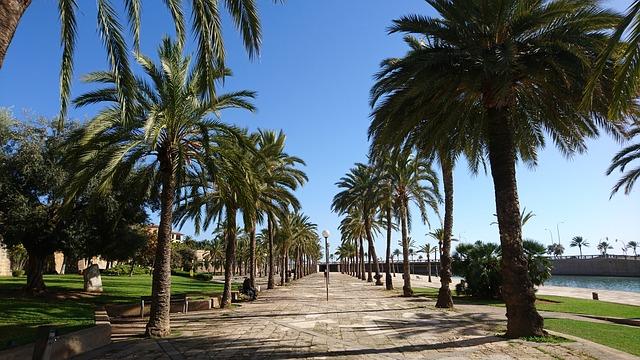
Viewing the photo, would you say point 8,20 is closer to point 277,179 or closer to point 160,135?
point 160,135

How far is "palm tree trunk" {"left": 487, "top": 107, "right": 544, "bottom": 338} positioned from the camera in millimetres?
11034

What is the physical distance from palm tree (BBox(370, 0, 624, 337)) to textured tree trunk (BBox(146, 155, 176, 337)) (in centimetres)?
624

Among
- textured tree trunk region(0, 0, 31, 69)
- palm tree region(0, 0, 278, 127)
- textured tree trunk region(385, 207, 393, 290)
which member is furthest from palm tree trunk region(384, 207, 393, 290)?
textured tree trunk region(0, 0, 31, 69)

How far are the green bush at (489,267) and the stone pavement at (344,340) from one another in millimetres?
10439

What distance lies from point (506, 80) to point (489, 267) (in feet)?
64.2

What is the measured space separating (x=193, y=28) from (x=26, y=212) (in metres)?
13.9

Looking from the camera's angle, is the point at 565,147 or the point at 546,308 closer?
the point at 565,147

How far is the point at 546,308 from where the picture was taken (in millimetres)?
22203

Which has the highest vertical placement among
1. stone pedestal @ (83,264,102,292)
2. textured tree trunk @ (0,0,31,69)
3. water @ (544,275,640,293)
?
textured tree trunk @ (0,0,31,69)

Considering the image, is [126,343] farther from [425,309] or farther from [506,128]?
[425,309]

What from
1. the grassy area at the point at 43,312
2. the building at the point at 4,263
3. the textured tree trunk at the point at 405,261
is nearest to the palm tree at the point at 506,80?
the grassy area at the point at 43,312

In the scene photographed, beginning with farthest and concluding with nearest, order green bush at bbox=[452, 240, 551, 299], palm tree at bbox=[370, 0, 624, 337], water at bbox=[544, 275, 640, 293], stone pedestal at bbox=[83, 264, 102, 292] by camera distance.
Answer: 1. water at bbox=[544, 275, 640, 293]
2. green bush at bbox=[452, 240, 551, 299]
3. stone pedestal at bbox=[83, 264, 102, 292]
4. palm tree at bbox=[370, 0, 624, 337]

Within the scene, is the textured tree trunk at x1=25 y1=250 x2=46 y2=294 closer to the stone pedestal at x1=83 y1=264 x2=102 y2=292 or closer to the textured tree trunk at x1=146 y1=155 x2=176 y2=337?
the stone pedestal at x1=83 y1=264 x2=102 y2=292

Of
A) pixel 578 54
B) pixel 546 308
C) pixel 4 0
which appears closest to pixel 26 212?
pixel 4 0
